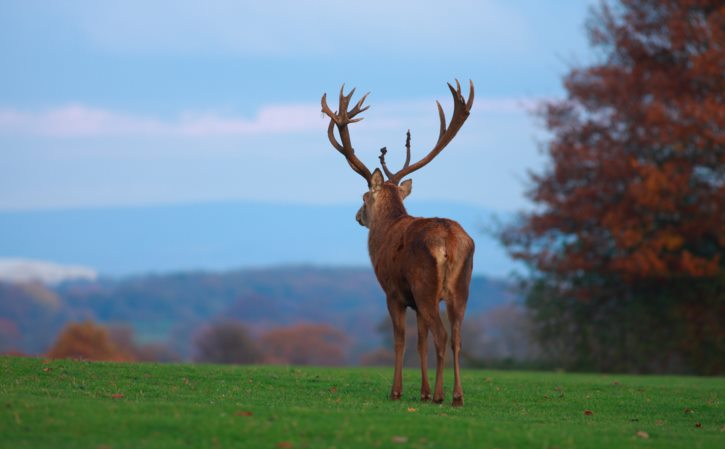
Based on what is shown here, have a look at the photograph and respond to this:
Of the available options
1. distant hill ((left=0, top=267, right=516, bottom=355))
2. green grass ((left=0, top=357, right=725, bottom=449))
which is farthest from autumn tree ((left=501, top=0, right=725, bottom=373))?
distant hill ((left=0, top=267, right=516, bottom=355))

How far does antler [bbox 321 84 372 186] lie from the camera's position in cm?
1766

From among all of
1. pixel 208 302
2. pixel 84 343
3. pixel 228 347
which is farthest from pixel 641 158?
pixel 208 302

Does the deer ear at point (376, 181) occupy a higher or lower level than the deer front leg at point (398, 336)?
higher

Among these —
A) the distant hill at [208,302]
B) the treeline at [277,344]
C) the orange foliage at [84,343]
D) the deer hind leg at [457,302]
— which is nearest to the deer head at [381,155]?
the deer hind leg at [457,302]

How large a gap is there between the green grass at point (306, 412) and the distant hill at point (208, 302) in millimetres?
83624

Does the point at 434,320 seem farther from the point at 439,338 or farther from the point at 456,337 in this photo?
the point at 456,337

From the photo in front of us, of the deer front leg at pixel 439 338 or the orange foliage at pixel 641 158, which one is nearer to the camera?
the deer front leg at pixel 439 338

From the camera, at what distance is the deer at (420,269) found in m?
14.6

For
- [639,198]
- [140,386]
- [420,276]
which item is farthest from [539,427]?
[639,198]

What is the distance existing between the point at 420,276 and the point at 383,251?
1.22 m

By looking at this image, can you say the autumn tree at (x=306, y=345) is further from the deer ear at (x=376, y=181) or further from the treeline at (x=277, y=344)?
the deer ear at (x=376, y=181)

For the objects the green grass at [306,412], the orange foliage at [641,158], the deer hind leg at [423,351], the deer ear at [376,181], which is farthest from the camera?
the orange foliage at [641,158]

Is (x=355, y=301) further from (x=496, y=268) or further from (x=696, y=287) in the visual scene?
(x=696, y=287)

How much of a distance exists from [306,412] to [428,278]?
2976 mm
